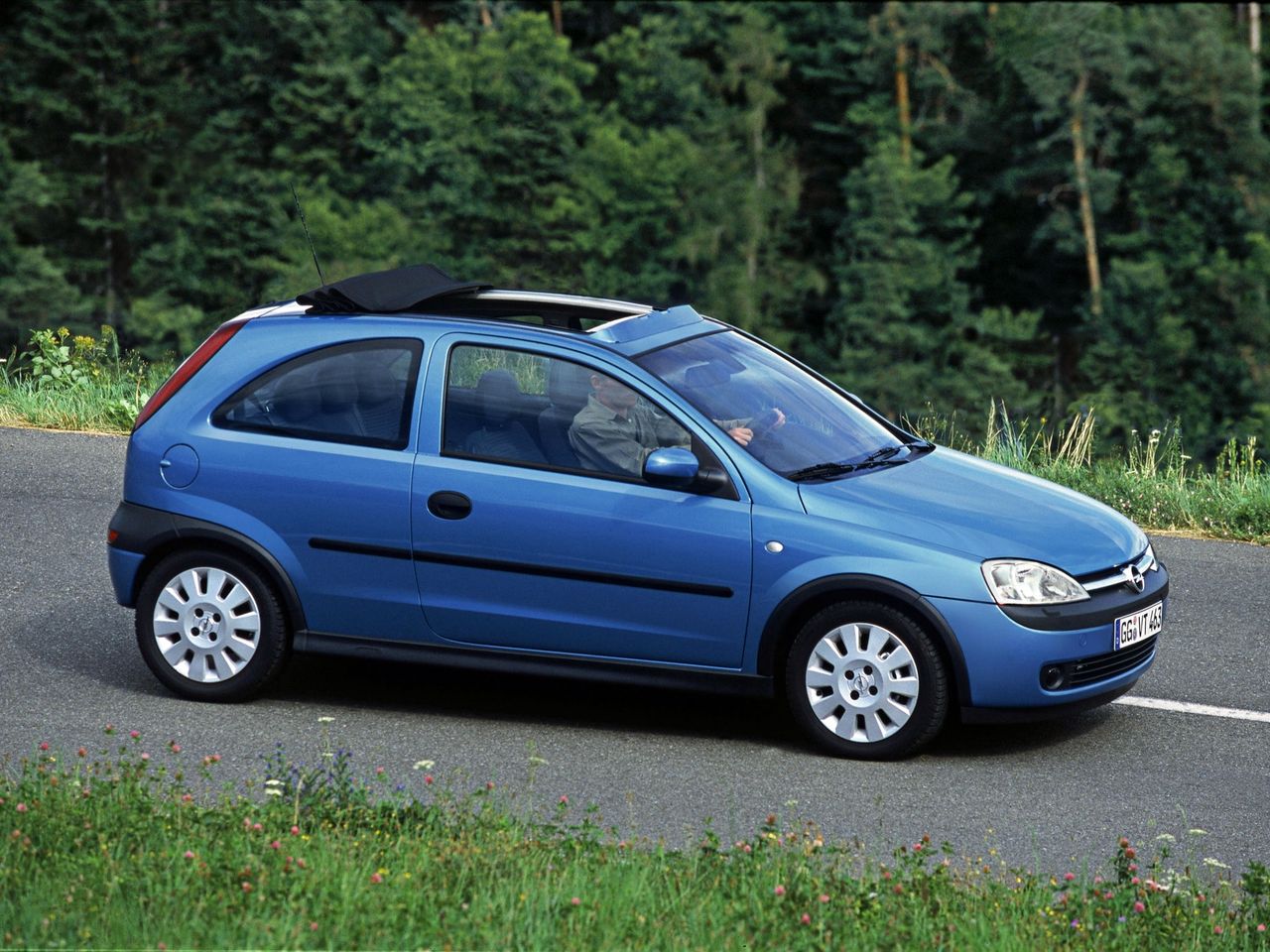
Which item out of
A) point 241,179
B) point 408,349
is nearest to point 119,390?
point 408,349

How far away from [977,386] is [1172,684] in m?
52.2

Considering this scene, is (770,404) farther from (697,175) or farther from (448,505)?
Answer: (697,175)

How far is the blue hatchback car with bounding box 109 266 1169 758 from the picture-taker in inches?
290

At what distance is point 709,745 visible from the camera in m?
7.72

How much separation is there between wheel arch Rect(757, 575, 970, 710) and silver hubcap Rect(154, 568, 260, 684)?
2.11m

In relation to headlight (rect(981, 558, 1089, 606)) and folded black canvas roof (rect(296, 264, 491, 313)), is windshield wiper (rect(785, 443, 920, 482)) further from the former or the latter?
folded black canvas roof (rect(296, 264, 491, 313))

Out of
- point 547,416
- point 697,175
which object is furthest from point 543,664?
point 697,175

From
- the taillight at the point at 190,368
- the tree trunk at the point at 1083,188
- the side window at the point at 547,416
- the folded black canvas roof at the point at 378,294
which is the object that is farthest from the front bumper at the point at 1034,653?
the tree trunk at the point at 1083,188

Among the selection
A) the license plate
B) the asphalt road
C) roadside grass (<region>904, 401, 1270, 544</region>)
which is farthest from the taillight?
roadside grass (<region>904, 401, 1270, 544</region>)

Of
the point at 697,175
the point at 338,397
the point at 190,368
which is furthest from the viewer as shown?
the point at 697,175

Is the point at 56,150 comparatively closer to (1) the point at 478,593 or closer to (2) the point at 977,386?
(2) the point at 977,386

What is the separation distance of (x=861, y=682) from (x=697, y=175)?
57638 mm

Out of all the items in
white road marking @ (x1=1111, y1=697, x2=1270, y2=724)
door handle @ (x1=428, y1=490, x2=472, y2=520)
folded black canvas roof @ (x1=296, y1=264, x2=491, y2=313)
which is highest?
folded black canvas roof @ (x1=296, y1=264, x2=491, y2=313)

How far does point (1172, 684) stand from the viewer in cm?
866
